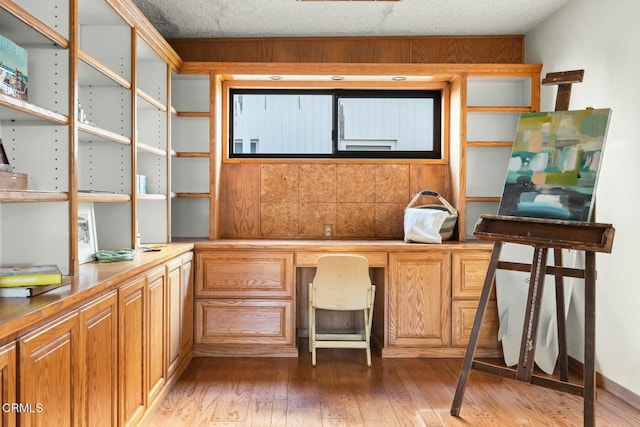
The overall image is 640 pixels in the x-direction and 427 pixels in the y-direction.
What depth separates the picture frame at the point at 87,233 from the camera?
2.65 metres

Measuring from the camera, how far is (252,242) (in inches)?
154

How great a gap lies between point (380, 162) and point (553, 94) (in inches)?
58.3

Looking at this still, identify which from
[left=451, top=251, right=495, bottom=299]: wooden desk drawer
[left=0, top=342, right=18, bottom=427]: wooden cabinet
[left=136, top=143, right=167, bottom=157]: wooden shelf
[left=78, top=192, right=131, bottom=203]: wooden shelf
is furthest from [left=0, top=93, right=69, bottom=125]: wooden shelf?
[left=451, top=251, right=495, bottom=299]: wooden desk drawer

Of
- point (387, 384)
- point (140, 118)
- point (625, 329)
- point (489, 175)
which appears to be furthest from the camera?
point (489, 175)

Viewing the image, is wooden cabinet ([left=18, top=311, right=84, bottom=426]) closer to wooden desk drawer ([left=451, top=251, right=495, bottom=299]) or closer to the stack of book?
the stack of book

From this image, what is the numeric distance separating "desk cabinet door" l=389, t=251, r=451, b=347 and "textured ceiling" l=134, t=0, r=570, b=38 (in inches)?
73.7

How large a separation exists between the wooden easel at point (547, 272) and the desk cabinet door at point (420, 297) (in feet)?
2.82

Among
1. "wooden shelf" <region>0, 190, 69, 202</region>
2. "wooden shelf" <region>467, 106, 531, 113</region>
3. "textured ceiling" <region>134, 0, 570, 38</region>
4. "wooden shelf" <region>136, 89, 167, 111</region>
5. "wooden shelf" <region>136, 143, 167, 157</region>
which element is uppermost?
"textured ceiling" <region>134, 0, 570, 38</region>

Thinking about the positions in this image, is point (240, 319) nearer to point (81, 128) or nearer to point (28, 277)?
point (81, 128)

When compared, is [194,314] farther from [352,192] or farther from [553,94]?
[553,94]

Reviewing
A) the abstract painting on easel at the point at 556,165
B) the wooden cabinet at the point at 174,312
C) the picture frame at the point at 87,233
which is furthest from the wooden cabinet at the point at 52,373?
the abstract painting on easel at the point at 556,165

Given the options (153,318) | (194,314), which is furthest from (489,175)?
(153,318)

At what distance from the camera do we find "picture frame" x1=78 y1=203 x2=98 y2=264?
2.65 meters

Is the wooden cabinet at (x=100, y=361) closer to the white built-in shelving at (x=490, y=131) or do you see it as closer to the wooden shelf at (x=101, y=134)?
the wooden shelf at (x=101, y=134)
